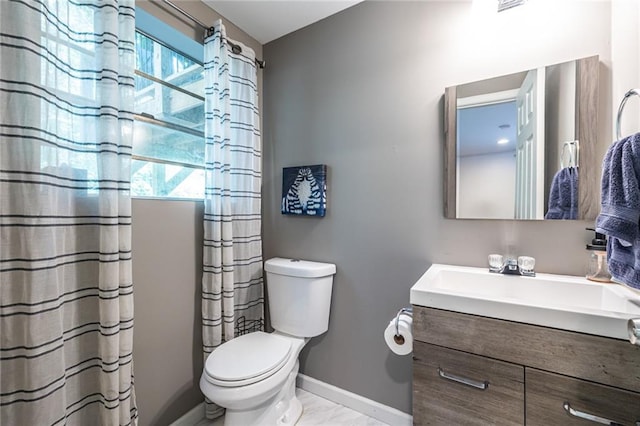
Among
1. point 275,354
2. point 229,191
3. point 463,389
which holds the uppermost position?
point 229,191

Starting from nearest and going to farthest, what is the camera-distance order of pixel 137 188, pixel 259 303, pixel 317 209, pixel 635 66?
pixel 635 66, pixel 137 188, pixel 317 209, pixel 259 303

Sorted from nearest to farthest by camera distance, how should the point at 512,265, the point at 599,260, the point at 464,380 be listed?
the point at 464,380 → the point at 599,260 → the point at 512,265

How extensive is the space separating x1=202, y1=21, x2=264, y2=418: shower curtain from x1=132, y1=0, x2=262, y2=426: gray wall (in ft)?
0.27

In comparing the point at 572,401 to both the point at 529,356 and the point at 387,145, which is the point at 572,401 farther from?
the point at 387,145

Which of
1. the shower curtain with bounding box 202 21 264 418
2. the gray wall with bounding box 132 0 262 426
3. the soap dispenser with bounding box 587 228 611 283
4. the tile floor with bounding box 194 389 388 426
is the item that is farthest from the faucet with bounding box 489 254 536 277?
the gray wall with bounding box 132 0 262 426

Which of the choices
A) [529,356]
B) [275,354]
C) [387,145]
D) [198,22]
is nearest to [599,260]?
[529,356]

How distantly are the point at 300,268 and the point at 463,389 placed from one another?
93 centimetres

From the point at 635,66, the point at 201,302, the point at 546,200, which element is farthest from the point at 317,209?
the point at 635,66

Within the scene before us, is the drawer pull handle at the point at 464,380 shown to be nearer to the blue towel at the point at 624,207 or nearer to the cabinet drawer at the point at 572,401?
the cabinet drawer at the point at 572,401

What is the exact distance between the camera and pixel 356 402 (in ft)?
5.24

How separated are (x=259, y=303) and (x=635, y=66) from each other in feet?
6.84

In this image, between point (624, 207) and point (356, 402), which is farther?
point (356, 402)

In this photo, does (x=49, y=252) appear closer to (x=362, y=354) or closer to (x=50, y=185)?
(x=50, y=185)

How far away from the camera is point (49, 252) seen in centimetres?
A: 90
